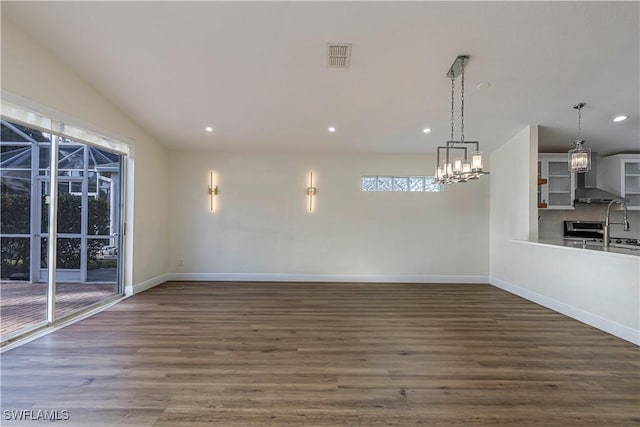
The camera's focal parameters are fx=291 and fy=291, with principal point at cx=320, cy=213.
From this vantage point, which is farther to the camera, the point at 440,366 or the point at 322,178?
the point at 322,178

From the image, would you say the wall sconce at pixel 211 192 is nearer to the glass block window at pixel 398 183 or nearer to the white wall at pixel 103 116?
the white wall at pixel 103 116

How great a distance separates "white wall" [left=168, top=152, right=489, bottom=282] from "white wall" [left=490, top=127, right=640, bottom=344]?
49 centimetres

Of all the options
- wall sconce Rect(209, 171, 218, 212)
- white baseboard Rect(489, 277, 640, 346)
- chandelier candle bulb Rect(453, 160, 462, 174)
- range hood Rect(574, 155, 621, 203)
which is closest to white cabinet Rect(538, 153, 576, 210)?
range hood Rect(574, 155, 621, 203)

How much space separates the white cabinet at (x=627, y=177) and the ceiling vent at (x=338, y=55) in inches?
240

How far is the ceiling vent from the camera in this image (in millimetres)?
3146

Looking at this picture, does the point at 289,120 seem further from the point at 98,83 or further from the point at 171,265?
the point at 171,265

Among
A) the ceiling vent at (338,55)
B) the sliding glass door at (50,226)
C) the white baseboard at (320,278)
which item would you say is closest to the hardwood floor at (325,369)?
the sliding glass door at (50,226)

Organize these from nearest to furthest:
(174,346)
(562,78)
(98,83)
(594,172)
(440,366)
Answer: (440,366) → (174,346) → (562,78) → (98,83) → (594,172)

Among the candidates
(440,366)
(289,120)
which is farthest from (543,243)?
(289,120)

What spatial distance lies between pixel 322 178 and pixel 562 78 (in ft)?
13.3

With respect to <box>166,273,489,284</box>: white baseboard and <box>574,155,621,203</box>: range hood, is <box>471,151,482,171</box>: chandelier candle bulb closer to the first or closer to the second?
<box>166,273,489,284</box>: white baseboard

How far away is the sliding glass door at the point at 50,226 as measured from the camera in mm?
3254

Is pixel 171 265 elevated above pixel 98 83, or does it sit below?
below

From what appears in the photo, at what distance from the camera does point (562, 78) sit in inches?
141
